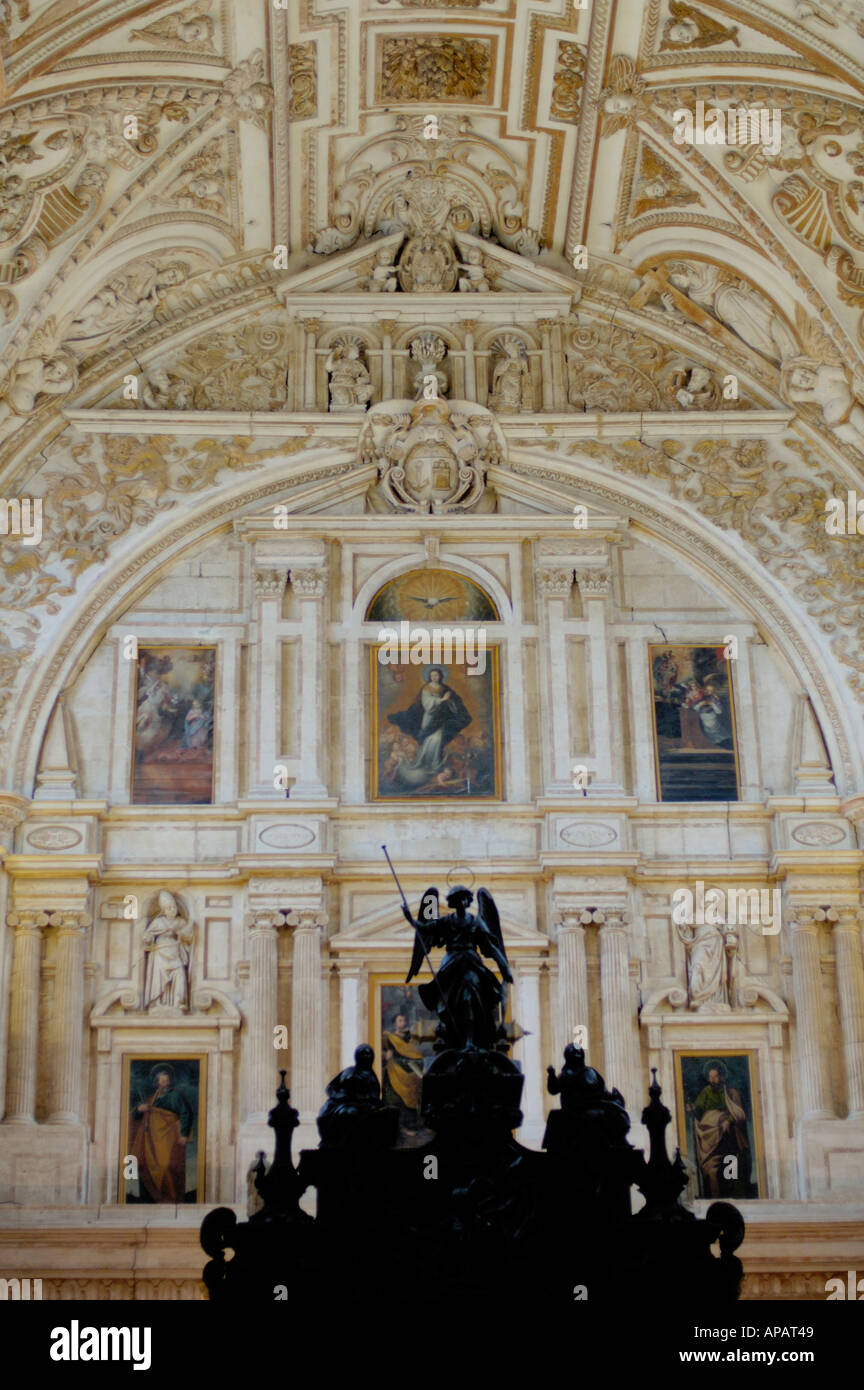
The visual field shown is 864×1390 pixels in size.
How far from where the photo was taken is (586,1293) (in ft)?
42.5

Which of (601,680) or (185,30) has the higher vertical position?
(185,30)

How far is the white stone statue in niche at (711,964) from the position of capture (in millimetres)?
18344

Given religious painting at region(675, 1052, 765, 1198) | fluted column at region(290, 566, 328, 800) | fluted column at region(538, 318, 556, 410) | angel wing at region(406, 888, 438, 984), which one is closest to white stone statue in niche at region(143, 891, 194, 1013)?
fluted column at region(290, 566, 328, 800)

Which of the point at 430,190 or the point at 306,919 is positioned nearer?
the point at 306,919

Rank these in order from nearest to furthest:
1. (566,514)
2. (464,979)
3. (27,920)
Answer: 1. (464,979)
2. (27,920)
3. (566,514)

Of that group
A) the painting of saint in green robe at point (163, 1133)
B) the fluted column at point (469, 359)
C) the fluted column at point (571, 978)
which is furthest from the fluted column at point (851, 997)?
the fluted column at point (469, 359)

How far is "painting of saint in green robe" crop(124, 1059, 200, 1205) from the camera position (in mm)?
17531

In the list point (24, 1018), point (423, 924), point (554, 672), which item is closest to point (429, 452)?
point (554, 672)

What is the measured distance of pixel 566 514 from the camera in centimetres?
2012

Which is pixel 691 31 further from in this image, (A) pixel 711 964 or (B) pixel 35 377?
(A) pixel 711 964

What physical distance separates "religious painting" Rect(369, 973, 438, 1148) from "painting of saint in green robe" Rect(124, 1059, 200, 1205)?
152cm

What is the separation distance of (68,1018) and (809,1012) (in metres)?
5.99
